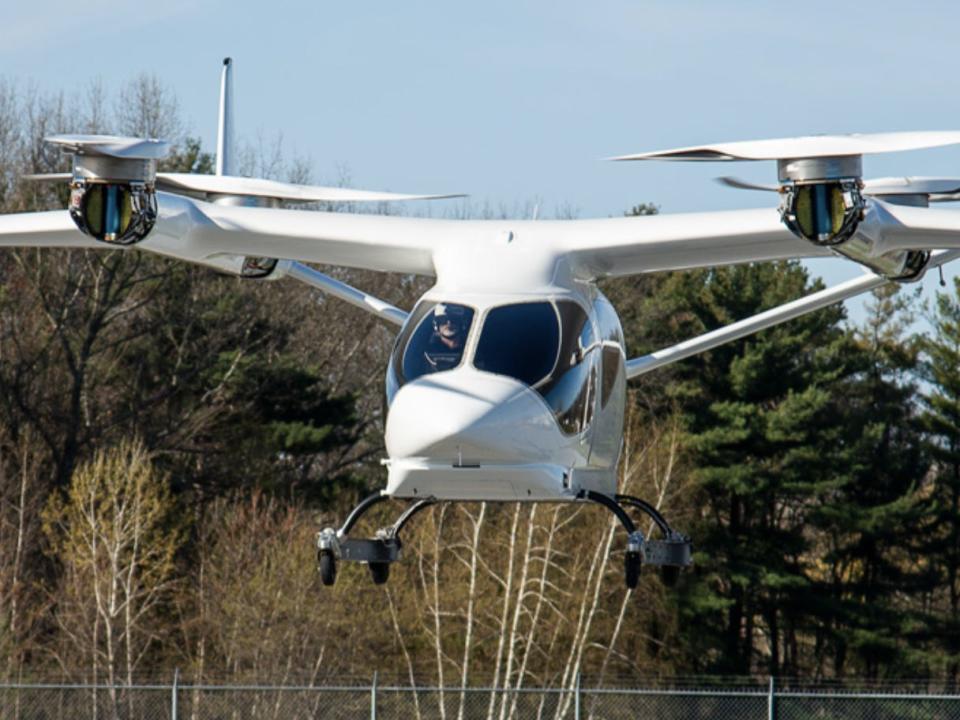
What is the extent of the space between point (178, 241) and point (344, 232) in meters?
1.34

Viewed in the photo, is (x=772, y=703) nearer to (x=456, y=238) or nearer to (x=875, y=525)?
(x=456, y=238)

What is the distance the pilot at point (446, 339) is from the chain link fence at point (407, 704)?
27.0 feet

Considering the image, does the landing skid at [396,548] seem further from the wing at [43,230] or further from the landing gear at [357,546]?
the wing at [43,230]

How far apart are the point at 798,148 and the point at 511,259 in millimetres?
2672

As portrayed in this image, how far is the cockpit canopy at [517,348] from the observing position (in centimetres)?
1412

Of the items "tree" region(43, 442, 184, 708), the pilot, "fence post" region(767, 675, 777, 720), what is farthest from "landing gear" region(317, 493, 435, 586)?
"tree" region(43, 442, 184, 708)

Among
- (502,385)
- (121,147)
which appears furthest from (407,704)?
(121,147)

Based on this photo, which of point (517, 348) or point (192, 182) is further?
point (192, 182)

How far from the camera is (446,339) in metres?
14.3

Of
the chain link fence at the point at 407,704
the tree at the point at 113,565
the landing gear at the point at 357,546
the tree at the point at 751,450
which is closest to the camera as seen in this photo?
the landing gear at the point at 357,546

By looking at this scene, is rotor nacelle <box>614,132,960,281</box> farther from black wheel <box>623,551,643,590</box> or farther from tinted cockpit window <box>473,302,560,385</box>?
black wheel <box>623,551,643,590</box>

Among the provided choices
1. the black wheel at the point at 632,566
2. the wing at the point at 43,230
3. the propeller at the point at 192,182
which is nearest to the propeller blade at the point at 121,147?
the propeller at the point at 192,182

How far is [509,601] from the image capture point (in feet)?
123

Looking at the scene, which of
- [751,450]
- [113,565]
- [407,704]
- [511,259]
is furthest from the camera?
[751,450]
